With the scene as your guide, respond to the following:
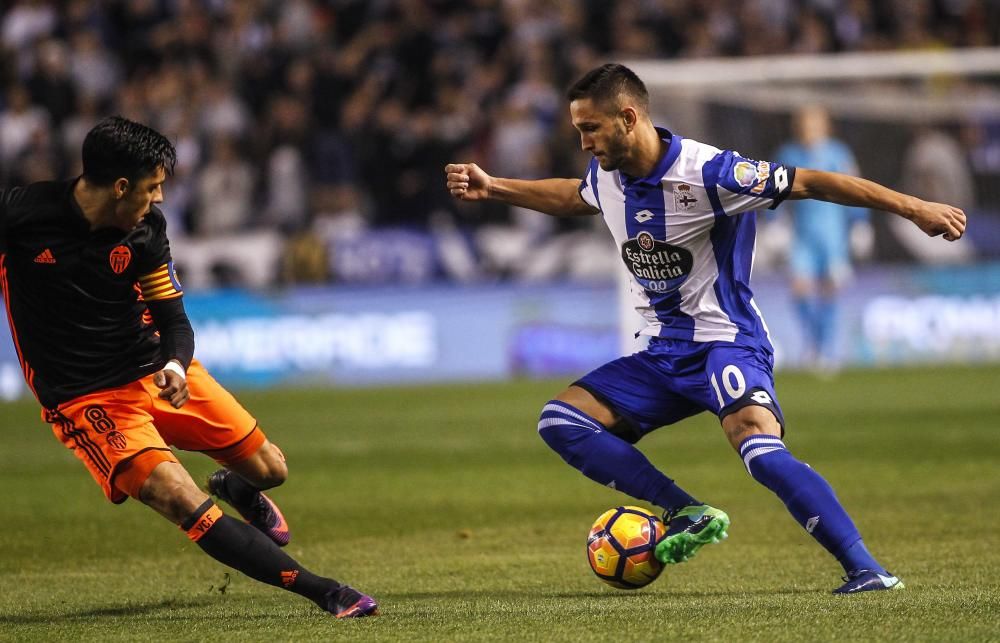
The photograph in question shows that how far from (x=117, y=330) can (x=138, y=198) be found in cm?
64

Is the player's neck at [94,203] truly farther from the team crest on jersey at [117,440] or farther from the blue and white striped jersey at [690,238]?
the blue and white striped jersey at [690,238]

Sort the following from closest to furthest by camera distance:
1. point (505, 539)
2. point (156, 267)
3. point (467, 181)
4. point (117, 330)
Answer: point (156, 267) < point (117, 330) < point (467, 181) < point (505, 539)

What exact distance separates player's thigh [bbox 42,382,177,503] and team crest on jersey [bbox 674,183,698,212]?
2208 mm

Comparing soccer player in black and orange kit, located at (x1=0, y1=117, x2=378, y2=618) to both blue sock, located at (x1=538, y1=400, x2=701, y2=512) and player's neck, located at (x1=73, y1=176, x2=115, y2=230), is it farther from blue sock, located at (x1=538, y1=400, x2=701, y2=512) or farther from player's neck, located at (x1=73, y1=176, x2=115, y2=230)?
blue sock, located at (x1=538, y1=400, x2=701, y2=512)

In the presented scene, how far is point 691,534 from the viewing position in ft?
19.7

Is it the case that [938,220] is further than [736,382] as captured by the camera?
No

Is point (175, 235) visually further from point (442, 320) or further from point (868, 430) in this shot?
point (868, 430)

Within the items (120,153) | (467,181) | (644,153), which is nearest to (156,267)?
(120,153)

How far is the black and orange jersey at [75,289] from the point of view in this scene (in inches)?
230

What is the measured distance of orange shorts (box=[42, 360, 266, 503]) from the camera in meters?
5.83

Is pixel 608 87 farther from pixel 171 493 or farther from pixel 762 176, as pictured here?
pixel 171 493

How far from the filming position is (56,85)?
20031 mm

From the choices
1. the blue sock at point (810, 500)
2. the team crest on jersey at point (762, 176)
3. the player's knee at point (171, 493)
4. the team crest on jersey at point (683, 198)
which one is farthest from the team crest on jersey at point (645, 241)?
the player's knee at point (171, 493)

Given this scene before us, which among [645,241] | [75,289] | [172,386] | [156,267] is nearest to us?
[172,386]
